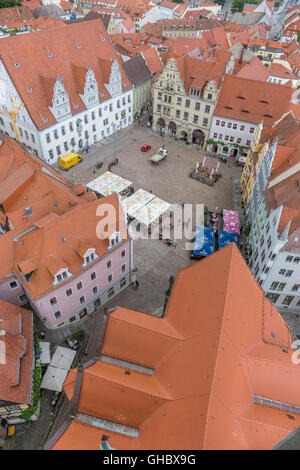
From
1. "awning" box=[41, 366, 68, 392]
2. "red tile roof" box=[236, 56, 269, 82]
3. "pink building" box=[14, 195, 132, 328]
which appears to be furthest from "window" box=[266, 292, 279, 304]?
"red tile roof" box=[236, 56, 269, 82]

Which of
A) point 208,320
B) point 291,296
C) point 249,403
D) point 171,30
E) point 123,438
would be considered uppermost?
point 171,30

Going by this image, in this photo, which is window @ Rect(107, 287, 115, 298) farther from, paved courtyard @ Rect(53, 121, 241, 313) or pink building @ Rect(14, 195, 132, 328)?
pink building @ Rect(14, 195, 132, 328)

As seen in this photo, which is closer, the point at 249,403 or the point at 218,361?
the point at 218,361

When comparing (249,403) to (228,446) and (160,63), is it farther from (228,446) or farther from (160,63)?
(160,63)

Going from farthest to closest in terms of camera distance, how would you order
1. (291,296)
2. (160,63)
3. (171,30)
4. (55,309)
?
1. (171,30)
2. (160,63)
3. (291,296)
4. (55,309)

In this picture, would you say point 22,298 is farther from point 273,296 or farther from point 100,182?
point 273,296

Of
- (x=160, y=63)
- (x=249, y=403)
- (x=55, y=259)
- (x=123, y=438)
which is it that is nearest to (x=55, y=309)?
(x=55, y=259)
